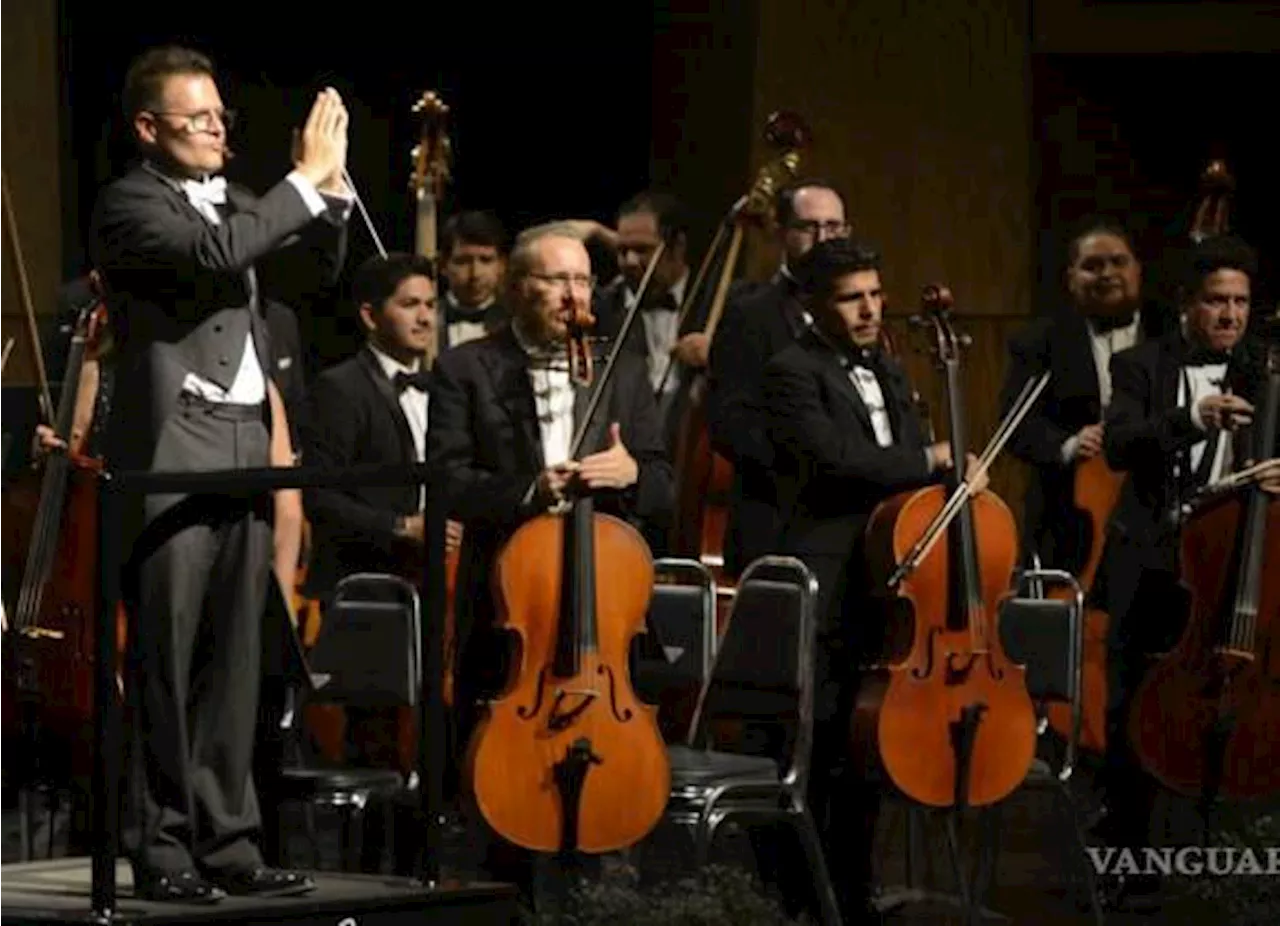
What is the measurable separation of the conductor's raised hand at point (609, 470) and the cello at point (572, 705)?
3cm

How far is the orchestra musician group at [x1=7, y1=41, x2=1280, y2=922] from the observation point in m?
5.55

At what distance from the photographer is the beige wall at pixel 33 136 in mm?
9609

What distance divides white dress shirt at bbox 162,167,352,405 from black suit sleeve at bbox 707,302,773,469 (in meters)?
1.83

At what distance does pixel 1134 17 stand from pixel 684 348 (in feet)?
8.01

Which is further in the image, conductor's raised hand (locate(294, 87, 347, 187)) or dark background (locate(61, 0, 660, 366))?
dark background (locate(61, 0, 660, 366))

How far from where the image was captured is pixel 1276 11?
10.1 meters

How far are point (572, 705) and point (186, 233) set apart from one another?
1323 millimetres

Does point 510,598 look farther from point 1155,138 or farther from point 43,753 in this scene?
point 1155,138

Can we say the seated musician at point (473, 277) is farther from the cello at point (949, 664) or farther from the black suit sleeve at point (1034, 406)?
the cello at point (949, 664)

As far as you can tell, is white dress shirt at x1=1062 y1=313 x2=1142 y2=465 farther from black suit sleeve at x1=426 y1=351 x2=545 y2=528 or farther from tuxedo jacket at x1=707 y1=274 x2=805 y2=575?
black suit sleeve at x1=426 y1=351 x2=545 y2=528

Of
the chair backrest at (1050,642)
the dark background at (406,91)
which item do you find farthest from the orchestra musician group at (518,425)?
the dark background at (406,91)

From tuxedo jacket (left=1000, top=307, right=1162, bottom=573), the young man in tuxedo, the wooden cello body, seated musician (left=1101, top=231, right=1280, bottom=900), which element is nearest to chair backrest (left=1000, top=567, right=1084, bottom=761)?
seated musician (left=1101, top=231, right=1280, bottom=900)

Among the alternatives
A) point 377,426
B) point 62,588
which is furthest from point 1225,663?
point 62,588

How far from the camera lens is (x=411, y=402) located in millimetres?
7551
